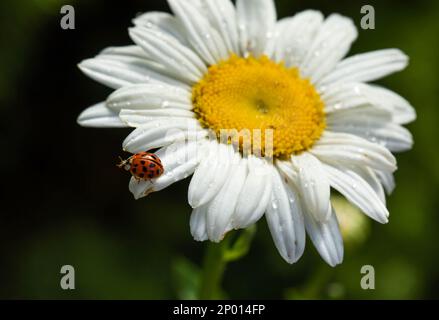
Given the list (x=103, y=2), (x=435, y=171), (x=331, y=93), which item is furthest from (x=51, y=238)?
(x=435, y=171)

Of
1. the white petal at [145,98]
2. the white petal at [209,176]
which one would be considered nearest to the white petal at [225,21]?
the white petal at [145,98]

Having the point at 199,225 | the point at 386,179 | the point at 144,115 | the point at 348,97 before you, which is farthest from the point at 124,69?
the point at 386,179

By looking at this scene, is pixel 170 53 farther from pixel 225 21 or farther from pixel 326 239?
pixel 326 239

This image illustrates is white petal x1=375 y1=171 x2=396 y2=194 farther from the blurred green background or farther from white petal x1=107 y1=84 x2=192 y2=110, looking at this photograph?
the blurred green background

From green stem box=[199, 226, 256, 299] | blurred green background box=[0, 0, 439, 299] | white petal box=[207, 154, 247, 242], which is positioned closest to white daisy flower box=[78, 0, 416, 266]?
white petal box=[207, 154, 247, 242]

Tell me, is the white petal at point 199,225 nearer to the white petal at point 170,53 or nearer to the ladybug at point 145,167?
the ladybug at point 145,167

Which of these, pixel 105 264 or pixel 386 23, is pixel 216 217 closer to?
pixel 105 264
